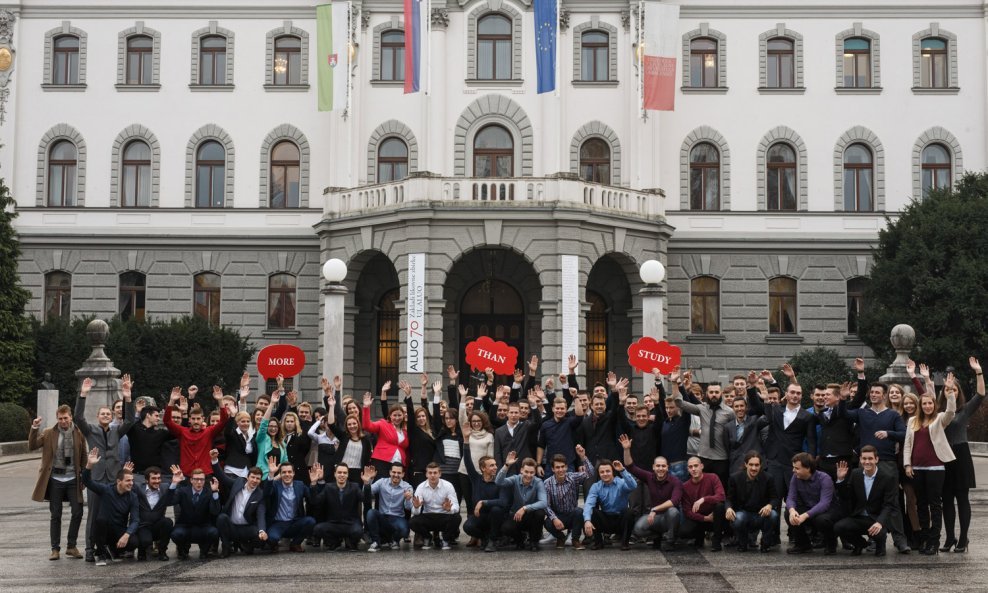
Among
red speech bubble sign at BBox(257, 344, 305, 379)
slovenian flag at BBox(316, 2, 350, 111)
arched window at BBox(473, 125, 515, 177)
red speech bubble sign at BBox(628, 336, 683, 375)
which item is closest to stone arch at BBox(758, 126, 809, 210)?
arched window at BBox(473, 125, 515, 177)

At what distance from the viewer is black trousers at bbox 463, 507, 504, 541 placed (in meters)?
15.7

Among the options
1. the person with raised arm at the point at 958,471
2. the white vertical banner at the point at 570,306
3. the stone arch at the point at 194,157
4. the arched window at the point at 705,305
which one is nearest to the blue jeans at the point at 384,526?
the person with raised arm at the point at 958,471

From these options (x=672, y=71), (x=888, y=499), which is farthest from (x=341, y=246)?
(x=888, y=499)

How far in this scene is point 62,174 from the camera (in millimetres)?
38625

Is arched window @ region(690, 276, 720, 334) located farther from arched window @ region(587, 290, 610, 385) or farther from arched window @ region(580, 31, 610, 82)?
arched window @ region(580, 31, 610, 82)

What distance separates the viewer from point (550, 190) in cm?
3325

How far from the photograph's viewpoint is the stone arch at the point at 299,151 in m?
37.9

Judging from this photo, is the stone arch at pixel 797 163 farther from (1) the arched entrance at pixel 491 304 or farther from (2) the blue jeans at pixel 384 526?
(2) the blue jeans at pixel 384 526

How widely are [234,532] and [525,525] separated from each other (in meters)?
3.78

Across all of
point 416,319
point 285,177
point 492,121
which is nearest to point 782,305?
point 492,121

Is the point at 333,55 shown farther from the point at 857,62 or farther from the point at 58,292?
the point at 857,62

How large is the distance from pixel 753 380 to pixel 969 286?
18.6 meters

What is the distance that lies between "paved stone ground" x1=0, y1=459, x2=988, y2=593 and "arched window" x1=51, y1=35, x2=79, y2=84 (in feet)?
85.0

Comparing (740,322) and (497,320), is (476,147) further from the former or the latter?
(740,322)
